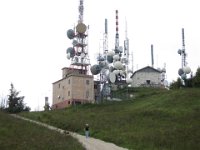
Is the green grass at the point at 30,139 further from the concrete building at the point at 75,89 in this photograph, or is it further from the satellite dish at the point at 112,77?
the satellite dish at the point at 112,77

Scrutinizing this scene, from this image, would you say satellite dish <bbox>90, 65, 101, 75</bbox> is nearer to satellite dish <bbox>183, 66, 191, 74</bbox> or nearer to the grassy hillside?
the grassy hillside

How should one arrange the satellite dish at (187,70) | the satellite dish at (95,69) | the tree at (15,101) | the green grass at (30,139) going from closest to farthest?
the green grass at (30,139) → the tree at (15,101) → the satellite dish at (95,69) → the satellite dish at (187,70)

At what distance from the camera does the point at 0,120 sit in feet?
156

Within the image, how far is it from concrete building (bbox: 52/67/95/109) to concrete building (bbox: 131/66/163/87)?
27.4 m

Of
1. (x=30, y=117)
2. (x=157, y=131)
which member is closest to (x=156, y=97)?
(x=30, y=117)

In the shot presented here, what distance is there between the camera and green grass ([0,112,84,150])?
103 ft

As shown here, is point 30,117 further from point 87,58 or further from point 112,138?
point 87,58

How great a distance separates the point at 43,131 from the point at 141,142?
9163 mm

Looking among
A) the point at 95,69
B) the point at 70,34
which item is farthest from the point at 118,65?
the point at 70,34

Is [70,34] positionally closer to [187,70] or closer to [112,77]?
[112,77]

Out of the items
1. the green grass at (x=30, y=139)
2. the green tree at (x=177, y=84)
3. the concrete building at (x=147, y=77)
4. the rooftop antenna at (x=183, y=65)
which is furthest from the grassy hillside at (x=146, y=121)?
the concrete building at (x=147, y=77)

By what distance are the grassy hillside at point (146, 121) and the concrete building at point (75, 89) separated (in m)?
10.4

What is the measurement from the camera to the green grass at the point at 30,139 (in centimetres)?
3129

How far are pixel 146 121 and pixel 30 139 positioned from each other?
17107 mm
